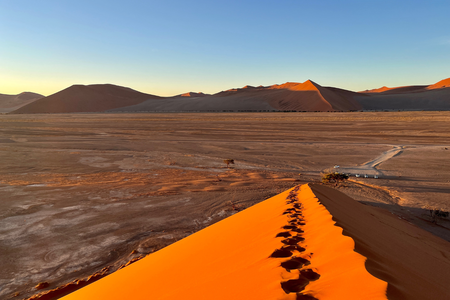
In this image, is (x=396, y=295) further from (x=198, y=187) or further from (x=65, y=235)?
(x=198, y=187)

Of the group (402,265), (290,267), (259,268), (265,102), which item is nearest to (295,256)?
(290,267)

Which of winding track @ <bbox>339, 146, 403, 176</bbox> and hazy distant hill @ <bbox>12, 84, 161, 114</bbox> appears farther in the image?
hazy distant hill @ <bbox>12, 84, 161, 114</bbox>

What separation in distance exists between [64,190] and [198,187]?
3.24m

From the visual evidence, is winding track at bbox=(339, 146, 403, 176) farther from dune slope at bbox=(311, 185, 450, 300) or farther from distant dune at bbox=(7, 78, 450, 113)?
distant dune at bbox=(7, 78, 450, 113)

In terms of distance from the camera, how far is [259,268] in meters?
2.12

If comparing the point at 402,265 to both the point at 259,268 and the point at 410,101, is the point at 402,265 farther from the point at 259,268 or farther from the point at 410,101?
the point at 410,101

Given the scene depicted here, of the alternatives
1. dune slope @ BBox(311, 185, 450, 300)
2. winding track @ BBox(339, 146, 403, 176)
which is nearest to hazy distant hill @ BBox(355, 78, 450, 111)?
winding track @ BBox(339, 146, 403, 176)

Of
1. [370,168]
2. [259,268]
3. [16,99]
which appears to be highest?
[16,99]

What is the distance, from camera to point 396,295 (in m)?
1.46

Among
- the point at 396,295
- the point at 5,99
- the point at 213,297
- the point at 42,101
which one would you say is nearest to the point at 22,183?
the point at 213,297

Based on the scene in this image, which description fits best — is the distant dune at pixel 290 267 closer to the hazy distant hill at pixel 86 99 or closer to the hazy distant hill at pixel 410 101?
the hazy distant hill at pixel 410 101

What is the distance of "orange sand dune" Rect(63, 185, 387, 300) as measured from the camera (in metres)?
1.68

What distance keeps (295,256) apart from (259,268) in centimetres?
31

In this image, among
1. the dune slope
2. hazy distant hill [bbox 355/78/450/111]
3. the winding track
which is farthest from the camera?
hazy distant hill [bbox 355/78/450/111]
